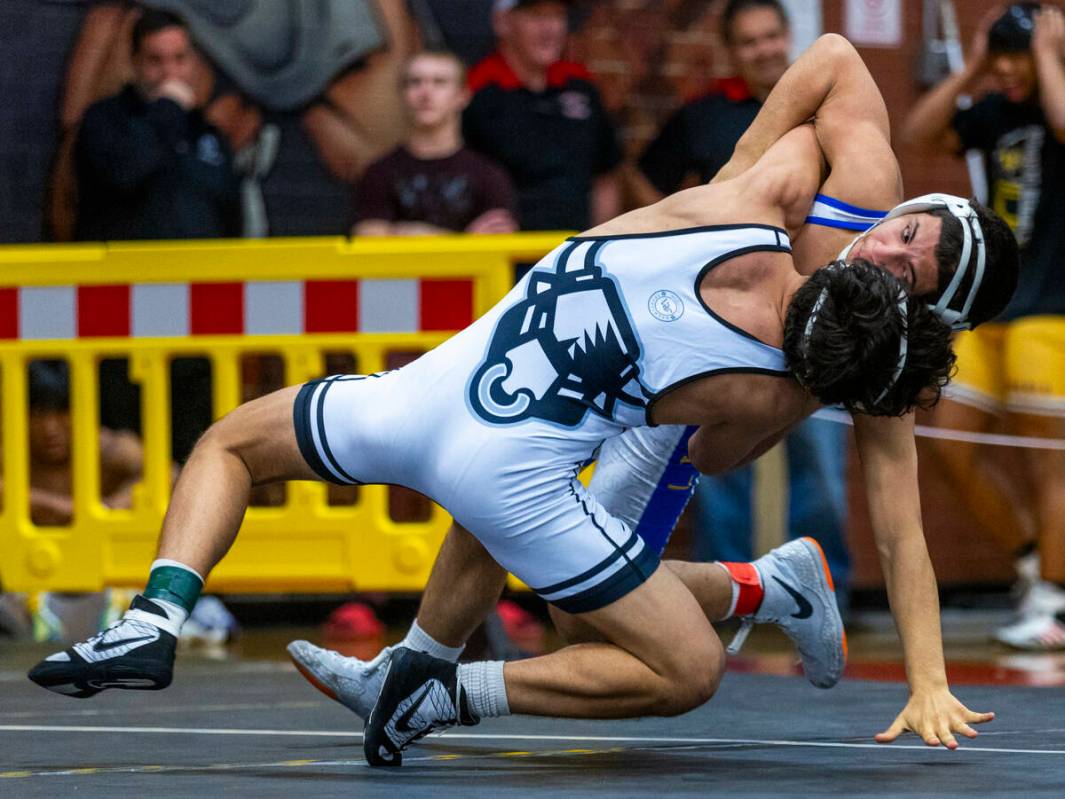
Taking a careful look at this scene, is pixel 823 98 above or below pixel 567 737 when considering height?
above

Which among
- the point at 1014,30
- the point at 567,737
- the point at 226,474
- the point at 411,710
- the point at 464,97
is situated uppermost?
the point at 1014,30

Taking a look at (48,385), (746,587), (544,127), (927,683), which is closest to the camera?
(927,683)

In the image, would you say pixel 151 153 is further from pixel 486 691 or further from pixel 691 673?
pixel 691 673

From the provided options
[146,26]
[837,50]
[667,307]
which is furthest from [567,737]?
[146,26]

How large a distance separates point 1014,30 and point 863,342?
3.36 m

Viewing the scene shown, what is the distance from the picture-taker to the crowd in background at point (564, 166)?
7047 mm

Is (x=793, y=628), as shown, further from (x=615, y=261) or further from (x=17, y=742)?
(x=17, y=742)

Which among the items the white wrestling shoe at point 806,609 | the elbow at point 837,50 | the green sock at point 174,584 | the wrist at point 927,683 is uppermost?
the elbow at point 837,50

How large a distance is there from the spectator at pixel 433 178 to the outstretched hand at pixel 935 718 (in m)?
3.43

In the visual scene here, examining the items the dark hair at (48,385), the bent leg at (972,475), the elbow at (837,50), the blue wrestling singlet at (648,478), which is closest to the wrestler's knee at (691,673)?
the blue wrestling singlet at (648,478)

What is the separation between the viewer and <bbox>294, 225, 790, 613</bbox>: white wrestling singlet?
159 inches

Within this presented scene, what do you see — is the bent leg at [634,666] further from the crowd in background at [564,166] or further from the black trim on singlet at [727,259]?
the crowd in background at [564,166]

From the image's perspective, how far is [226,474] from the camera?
13.8ft

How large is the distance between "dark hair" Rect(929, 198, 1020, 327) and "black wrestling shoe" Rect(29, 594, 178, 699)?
4.99 ft
